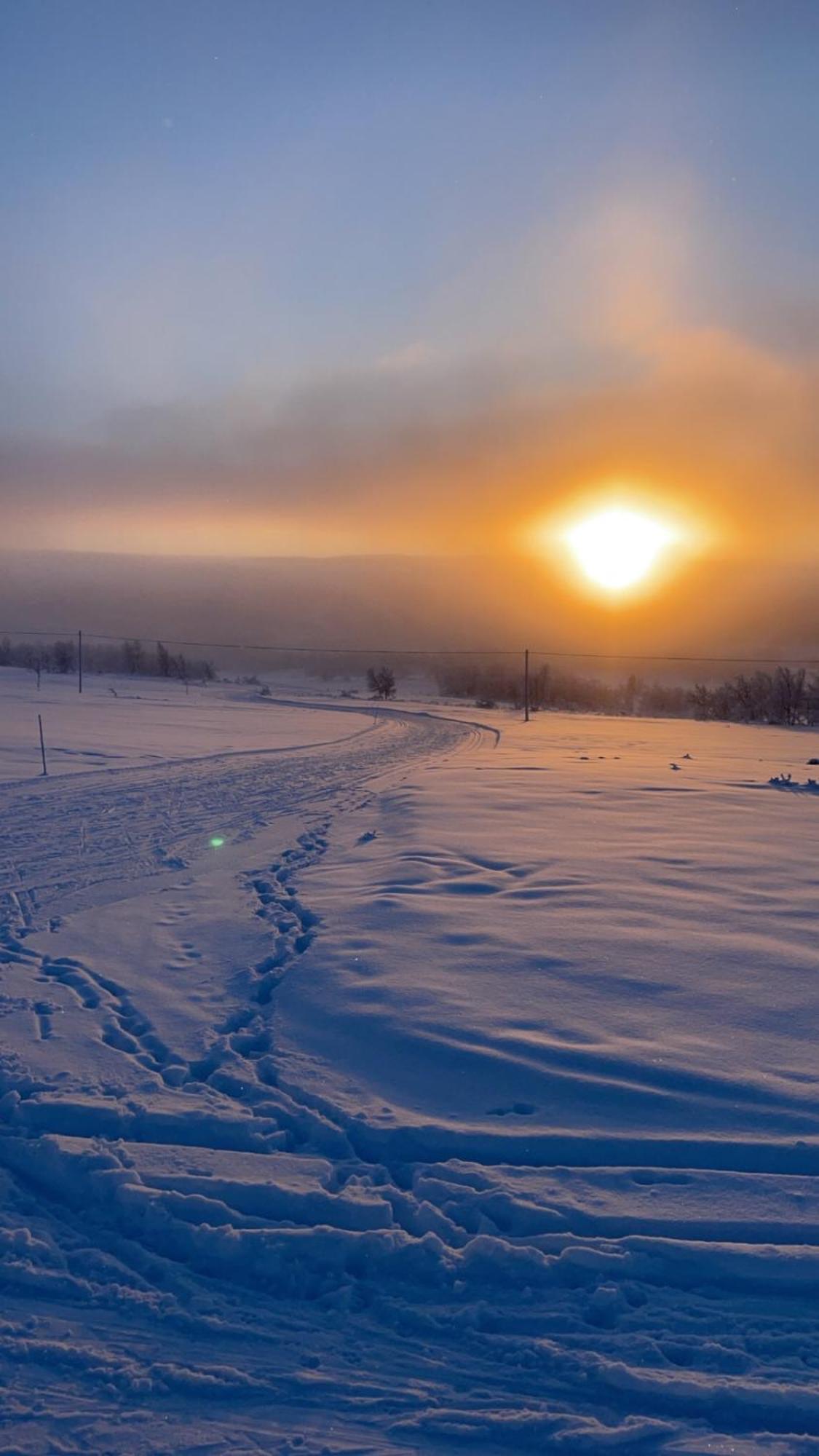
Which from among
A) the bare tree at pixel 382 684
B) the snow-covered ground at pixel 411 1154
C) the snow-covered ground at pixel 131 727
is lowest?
the snow-covered ground at pixel 411 1154

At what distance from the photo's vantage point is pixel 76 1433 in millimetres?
2562

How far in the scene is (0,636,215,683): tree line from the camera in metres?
88.1

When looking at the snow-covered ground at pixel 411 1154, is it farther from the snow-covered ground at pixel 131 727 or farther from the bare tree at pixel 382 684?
the bare tree at pixel 382 684

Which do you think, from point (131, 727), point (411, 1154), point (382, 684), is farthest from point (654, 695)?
point (411, 1154)

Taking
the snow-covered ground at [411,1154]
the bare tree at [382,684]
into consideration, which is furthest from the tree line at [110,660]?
the snow-covered ground at [411,1154]

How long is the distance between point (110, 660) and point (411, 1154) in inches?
4490

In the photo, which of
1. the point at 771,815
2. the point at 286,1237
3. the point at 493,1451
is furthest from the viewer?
the point at 771,815

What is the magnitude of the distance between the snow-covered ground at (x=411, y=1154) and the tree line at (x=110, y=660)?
2988 inches

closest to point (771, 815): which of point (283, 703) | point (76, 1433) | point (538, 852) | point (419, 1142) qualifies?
point (538, 852)

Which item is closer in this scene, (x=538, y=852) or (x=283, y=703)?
(x=538, y=852)

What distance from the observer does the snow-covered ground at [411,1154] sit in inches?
107

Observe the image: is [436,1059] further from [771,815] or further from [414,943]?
[771,815]

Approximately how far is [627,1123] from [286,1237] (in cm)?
163

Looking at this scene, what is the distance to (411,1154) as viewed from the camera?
3975 mm
